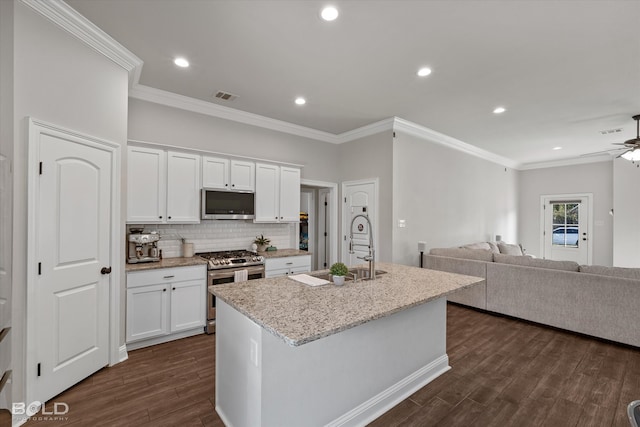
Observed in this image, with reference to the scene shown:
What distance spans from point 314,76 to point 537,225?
798cm

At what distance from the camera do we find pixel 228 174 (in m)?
3.98

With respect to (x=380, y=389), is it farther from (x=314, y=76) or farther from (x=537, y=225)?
(x=537, y=225)

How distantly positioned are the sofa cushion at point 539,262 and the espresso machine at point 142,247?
466 cm

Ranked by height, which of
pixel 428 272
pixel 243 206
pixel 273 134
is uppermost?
pixel 273 134

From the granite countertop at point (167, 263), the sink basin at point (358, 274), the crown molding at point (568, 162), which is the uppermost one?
the crown molding at point (568, 162)

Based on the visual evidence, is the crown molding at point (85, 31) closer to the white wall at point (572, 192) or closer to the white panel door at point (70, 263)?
the white panel door at point (70, 263)

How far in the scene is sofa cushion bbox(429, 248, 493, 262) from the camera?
4426mm

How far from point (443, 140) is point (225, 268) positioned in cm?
458

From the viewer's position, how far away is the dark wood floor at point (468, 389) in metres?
2.08

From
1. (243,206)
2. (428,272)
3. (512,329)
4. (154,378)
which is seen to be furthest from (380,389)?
(243,206)

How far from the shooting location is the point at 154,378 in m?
2.56

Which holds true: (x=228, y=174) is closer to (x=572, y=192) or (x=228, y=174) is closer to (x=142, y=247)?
(x=142, y=247)

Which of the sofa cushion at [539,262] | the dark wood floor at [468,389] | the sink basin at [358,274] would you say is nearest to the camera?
the dark wood floor at [468,389]

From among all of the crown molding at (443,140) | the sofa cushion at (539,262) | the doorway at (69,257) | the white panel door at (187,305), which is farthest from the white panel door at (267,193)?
the sofa cushion at (539,262)
